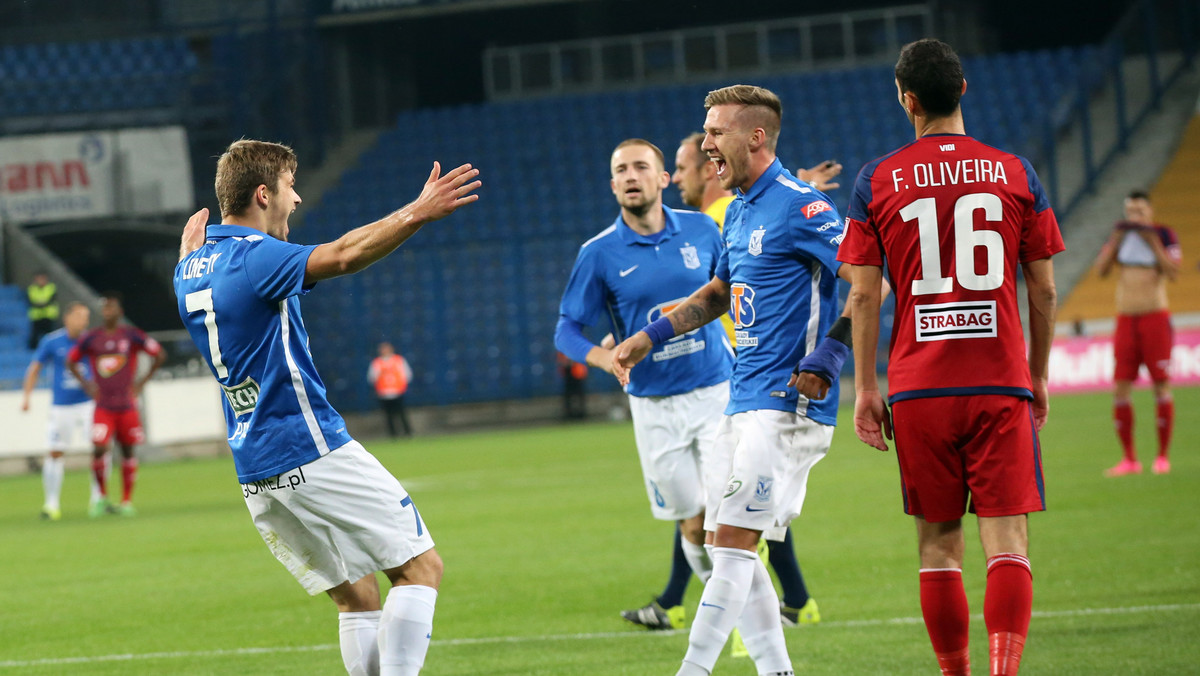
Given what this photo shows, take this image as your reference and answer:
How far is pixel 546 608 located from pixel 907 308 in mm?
3977

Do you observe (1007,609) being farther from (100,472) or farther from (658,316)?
(100,472)

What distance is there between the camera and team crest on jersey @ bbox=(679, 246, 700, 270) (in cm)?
676

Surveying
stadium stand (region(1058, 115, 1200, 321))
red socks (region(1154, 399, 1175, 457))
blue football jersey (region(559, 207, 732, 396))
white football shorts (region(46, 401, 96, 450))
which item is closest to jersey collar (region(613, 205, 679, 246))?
blue football jersey (region(559, 207, 732, 396))

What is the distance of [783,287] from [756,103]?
2.31 feet

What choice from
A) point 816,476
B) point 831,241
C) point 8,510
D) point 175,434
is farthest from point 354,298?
point 831,241

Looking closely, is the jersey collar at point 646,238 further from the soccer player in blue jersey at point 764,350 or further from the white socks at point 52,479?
the white socks at point 52,479

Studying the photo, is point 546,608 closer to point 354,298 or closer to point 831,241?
point 831,241

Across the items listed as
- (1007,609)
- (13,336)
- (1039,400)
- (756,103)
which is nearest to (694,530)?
(756,103)

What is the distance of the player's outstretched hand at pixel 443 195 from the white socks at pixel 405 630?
4.14 ft

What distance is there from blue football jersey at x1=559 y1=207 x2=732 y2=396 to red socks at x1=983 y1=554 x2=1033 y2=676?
268 centimetres

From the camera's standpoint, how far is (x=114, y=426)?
15.1 metres

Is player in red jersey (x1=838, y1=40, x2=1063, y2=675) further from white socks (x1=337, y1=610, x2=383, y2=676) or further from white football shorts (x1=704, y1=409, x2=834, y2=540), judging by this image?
white socks (x1=337, y1=610, x2=383, y2=676)

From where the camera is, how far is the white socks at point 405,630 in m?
4.45

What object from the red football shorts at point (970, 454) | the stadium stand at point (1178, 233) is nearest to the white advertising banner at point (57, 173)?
the stadium stand at point (1178, 233)
